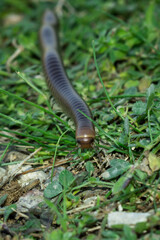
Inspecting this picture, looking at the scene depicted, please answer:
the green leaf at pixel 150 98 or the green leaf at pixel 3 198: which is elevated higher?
the green leaf at pixel 150 98

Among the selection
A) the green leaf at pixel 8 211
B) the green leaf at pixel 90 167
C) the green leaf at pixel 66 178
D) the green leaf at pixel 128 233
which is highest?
the green leaf at pixel 90 167

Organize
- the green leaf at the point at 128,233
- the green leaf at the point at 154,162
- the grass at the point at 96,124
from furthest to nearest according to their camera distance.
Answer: the green leaf at the point at 154,162
the grass at the point at 96,124
the green leaf at the point at 128,233

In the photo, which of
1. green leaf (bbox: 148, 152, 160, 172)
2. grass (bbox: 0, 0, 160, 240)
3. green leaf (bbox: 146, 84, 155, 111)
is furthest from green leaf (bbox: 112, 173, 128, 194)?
green leaf (bbox: 146, 84, 155, 111)

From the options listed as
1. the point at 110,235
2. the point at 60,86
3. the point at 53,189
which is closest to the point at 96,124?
the point at 53,189

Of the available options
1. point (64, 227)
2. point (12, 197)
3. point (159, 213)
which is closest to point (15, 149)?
point (12, 197)

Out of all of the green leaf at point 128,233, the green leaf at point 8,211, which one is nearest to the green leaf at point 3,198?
the green leaf at point 8,211

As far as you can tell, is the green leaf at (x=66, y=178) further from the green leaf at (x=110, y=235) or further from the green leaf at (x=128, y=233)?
the green leaf at (x=128, y=233)

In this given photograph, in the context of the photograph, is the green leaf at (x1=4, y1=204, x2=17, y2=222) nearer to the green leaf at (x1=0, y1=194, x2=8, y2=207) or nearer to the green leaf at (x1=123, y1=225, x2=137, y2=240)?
the green leaf at (x1=0, y1=194, x2=8, y2=207)
